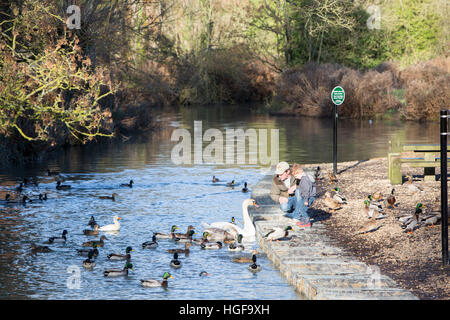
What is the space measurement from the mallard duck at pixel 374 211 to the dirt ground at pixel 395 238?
0.51 feet

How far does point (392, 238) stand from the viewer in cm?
1230

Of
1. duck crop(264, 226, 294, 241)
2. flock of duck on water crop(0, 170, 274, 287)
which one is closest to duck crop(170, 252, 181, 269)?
flock of duck on water crop(0, 170, 274, 287)

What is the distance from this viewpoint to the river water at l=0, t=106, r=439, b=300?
10.8 metres

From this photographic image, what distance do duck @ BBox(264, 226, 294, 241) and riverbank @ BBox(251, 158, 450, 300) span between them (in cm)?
80

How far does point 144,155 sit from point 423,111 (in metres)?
19.9

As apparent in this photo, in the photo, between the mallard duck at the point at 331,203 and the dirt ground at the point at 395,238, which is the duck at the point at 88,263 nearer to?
the dirt ground at the point at 395,238

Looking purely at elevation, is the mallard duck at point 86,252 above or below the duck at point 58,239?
below

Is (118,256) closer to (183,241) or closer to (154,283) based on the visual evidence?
(183,241)

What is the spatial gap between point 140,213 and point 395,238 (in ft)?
21.4

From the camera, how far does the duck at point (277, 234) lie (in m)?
12.5

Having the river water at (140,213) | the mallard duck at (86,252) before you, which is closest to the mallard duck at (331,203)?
the river water at (140,213)

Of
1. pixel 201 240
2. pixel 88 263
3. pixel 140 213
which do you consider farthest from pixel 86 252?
pixel 140 213
